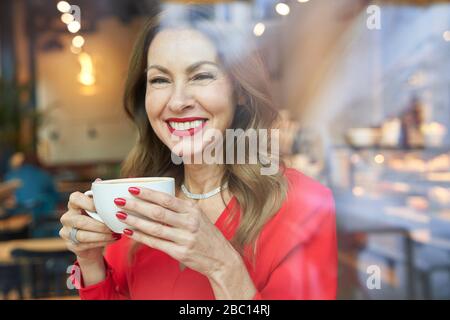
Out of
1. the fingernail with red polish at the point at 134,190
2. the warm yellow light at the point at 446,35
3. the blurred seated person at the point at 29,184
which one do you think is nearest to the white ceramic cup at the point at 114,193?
the fingernail with red polish at the point at 134,190

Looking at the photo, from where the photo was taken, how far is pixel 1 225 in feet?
7.96

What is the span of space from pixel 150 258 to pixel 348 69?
1.93ft

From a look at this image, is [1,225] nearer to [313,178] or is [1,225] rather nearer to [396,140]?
[396,140]

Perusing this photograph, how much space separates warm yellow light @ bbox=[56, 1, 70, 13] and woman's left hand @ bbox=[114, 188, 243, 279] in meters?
0.30

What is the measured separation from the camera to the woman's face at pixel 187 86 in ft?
1.83

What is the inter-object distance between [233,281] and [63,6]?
0.40m

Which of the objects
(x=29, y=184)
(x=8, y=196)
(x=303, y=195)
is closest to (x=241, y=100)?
(x=303, y=195)

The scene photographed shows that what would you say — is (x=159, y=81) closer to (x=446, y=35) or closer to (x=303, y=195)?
(x=303, y=195)

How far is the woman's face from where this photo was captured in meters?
0.56

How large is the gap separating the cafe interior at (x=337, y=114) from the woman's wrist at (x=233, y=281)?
0.13 m

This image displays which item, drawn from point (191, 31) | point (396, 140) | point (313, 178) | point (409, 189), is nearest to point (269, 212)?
point (313, 178)

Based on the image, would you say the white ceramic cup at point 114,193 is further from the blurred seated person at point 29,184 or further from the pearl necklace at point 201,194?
the blurred seated person at point 29,184

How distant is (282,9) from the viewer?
66 cm

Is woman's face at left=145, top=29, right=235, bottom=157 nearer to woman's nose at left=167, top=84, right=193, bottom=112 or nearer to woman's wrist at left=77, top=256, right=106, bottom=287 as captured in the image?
woman's nose at left=167, top=84, right=193, bottom=112
